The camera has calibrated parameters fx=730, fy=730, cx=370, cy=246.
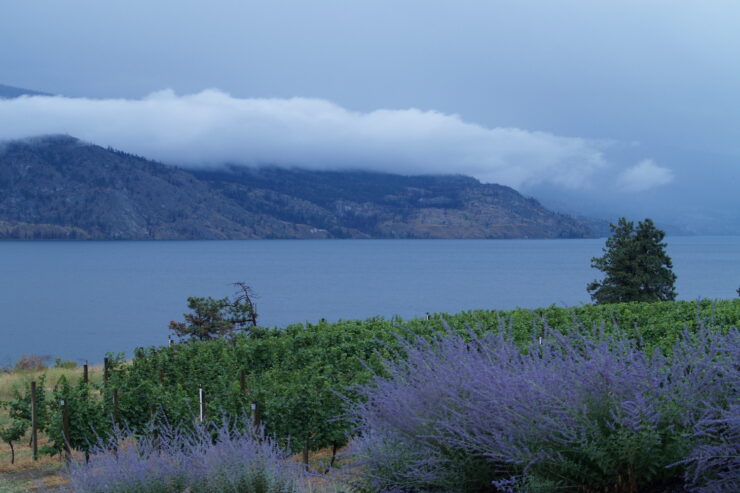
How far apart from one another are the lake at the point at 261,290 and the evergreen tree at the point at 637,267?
3451cm

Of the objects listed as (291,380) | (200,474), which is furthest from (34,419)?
(200,474)

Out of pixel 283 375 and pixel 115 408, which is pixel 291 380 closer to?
pixel 283 375

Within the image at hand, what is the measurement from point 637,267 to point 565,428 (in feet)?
107

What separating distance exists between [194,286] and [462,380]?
111 metres

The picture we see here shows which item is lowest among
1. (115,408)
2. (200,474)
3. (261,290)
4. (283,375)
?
(261,290)

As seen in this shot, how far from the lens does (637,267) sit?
3503 centimetres

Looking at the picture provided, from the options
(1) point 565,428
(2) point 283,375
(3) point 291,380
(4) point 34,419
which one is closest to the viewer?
(1) point 565,428

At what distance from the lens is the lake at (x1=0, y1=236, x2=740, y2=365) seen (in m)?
75.2

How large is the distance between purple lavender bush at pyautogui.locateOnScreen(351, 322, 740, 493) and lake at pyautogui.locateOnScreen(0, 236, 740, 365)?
57.7m

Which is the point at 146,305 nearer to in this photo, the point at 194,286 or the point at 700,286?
the point at 194,286

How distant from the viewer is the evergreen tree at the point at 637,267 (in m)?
34.8

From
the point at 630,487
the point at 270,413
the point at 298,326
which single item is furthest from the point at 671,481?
the point at 298,326

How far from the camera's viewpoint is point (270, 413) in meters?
10.4

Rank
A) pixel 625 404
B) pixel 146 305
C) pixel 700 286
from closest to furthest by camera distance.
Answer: pixel 625 404
pixel 146 305
pixel 700 286
